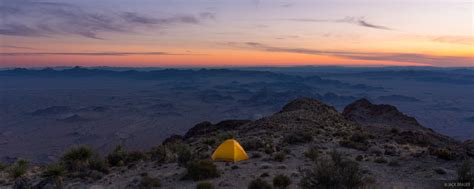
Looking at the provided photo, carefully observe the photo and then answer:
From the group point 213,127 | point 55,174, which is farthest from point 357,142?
point 213,127

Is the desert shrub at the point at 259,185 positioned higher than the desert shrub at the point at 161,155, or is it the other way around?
the desert shrub at the point at 259,185

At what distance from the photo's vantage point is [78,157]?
17906mm

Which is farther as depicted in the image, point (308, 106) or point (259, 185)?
point (308, 106)

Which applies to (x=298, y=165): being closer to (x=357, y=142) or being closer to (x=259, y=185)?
(x=259, y=185)

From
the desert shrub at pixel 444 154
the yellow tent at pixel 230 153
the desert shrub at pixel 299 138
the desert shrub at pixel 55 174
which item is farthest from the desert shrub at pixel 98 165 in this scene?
the desert shrub at pixel 444 154

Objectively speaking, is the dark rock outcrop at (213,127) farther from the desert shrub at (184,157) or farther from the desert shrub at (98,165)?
the desert shrub at (98,165)

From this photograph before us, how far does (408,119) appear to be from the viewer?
43906 millimetres

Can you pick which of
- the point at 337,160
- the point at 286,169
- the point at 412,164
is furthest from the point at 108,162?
the point at 412,164

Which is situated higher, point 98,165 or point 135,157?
point 98,165

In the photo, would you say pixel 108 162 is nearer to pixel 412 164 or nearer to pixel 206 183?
pixel 206 183

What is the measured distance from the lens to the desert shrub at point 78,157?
1740cm

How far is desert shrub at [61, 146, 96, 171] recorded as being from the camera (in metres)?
17.4

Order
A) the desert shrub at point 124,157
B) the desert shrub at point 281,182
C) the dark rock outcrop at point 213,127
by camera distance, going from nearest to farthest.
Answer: the desert shrub at point 281,182 < the desert shrub at point 124,157 < the dark rock outcrop at point 213,127

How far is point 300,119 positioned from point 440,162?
1385 cm
